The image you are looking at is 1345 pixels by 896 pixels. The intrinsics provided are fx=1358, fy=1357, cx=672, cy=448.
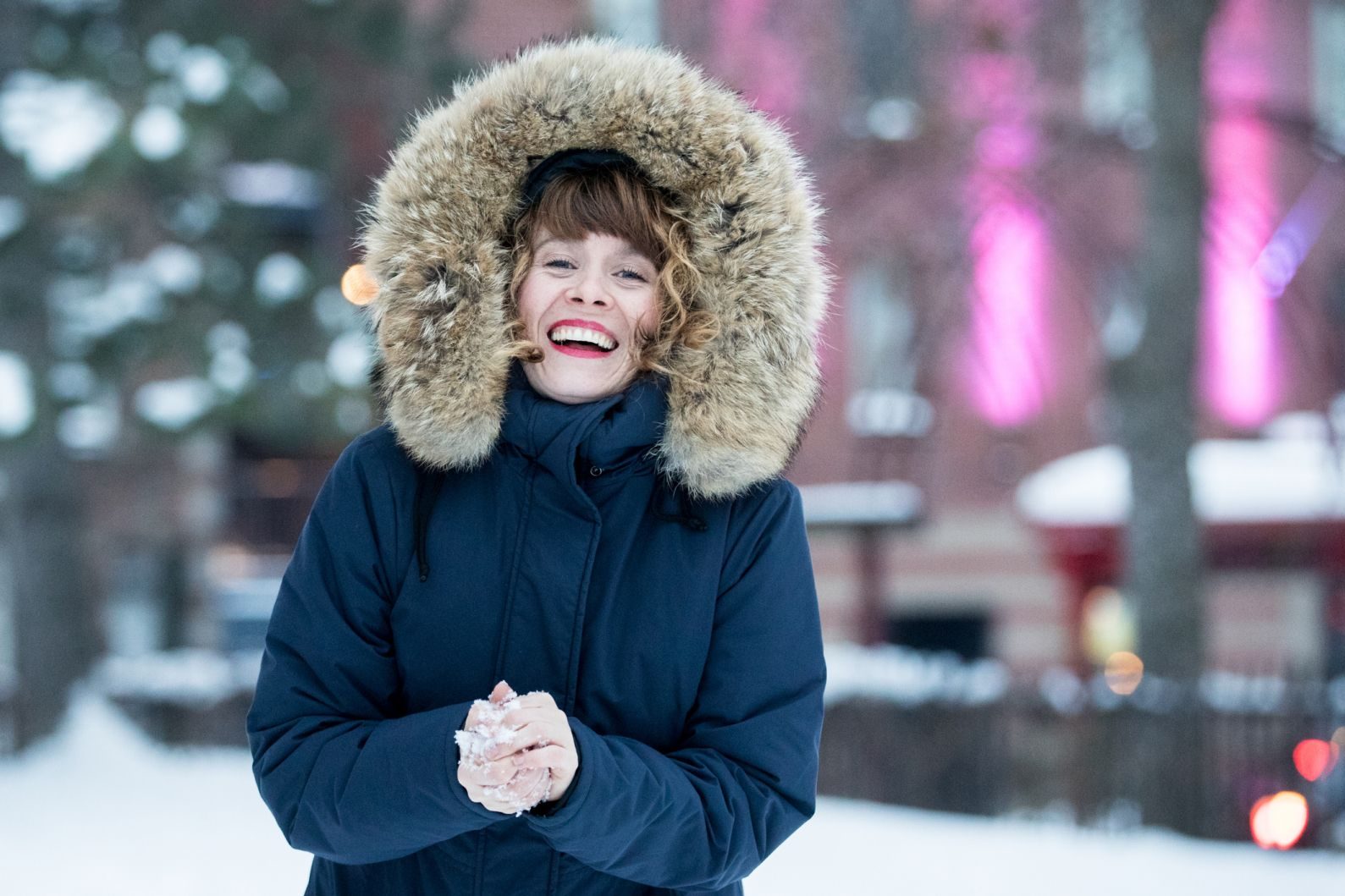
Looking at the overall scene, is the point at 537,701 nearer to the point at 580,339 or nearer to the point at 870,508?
the point at 580,339

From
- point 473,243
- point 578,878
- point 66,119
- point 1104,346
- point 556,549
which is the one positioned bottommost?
point 578,878

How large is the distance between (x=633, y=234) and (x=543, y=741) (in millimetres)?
811

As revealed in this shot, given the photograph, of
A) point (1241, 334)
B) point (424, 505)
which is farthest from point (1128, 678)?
point (1241, 334)

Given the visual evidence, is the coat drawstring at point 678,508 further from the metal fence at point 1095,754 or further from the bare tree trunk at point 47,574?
the bare tree trunk at point 47,574

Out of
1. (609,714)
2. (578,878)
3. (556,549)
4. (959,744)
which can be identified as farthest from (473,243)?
(959,744)

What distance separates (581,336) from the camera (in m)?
2.01

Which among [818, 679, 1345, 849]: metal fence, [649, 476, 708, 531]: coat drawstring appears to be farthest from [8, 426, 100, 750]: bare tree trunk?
[649, 476, 708, 531]: coat drawstring

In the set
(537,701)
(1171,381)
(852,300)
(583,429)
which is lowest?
(537,701)

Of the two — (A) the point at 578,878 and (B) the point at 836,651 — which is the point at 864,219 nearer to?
(B) the point at 836,651

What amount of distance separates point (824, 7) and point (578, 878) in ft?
40.3

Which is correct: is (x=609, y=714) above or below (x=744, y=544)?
below

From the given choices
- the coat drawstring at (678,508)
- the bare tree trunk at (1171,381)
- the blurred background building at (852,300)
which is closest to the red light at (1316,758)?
the blurred background building at (852,300)

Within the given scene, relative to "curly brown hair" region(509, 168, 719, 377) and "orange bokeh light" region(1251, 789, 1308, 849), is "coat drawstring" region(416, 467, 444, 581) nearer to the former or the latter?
"curly brown hair" region(509, 168, 719, 377)

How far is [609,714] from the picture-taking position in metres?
1.89
